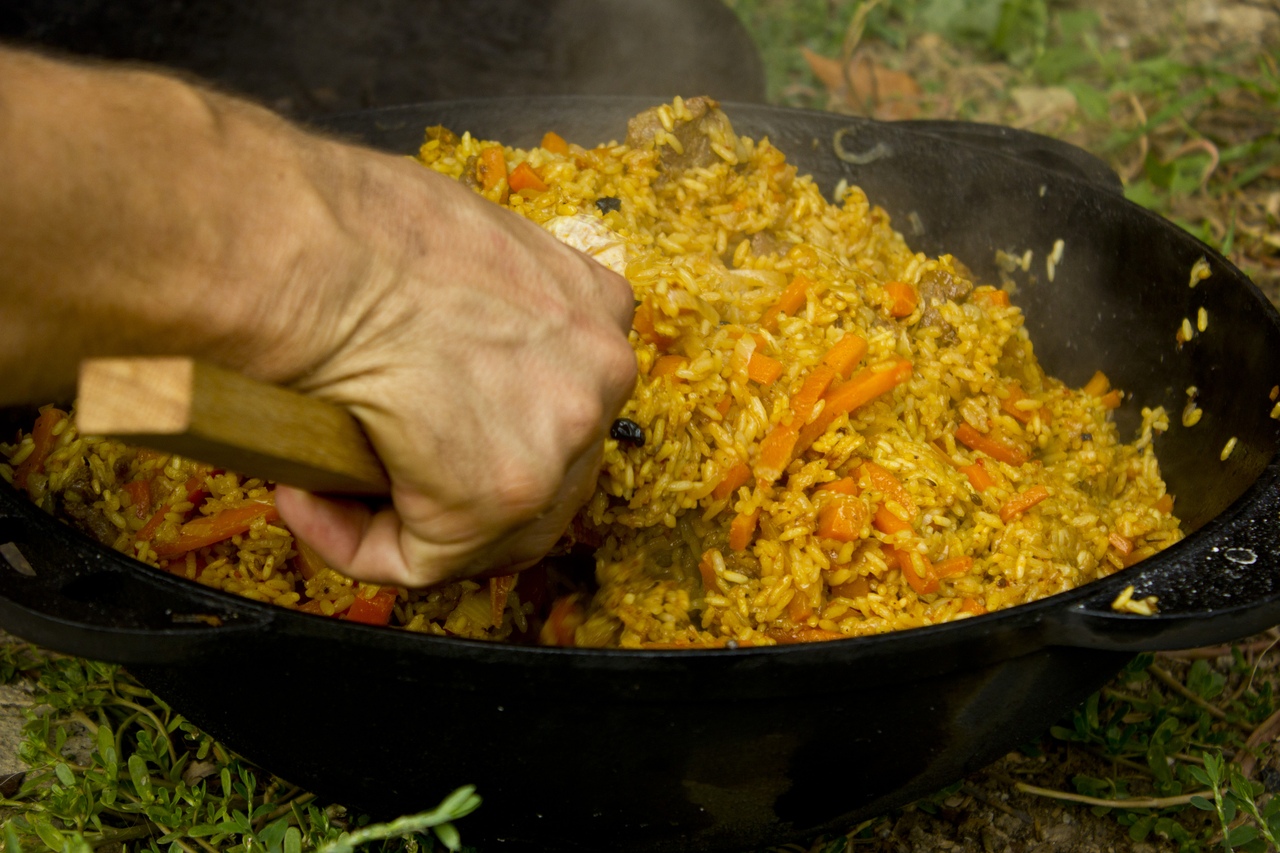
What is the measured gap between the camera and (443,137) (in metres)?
3.40

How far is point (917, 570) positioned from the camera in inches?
97.3

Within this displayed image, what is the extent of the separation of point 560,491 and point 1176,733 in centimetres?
251

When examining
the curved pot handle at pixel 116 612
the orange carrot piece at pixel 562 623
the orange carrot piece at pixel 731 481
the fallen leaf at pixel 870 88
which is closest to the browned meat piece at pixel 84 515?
the curved pot handle at pixel 116 612

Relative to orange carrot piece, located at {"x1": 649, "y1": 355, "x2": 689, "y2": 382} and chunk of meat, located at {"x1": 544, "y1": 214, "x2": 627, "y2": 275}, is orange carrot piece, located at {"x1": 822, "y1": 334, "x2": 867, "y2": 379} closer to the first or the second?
orange carrot piece, located at {"x1": 649, "y1": 355, "x2": 689, "y2": 382}

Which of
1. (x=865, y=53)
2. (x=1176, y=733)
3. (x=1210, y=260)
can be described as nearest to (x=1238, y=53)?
(x=865, y=53)

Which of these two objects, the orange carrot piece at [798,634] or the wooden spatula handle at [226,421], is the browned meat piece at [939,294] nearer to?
the orange carrot piece at [798,634]

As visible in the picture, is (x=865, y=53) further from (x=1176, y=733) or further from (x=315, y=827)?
(x=315, y=827)

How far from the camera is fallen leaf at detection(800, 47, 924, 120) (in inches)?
270

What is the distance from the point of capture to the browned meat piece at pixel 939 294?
3.09 m

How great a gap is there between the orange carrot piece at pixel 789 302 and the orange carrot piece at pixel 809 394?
0.26m

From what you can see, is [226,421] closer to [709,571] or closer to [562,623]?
[562,623]

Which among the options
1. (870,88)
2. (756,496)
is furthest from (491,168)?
(870,88)

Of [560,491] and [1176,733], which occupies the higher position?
[560,491]

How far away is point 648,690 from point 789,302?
4.80ft
